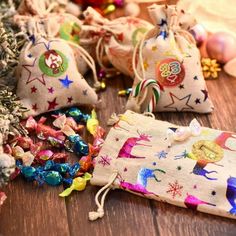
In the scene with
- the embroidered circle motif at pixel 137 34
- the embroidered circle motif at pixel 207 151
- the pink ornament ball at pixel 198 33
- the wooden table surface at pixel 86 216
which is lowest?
the wooden table surface at pixel 86 216

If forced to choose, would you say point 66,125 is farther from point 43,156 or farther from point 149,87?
point 149,87

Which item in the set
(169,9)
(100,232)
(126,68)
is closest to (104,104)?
(126,68)

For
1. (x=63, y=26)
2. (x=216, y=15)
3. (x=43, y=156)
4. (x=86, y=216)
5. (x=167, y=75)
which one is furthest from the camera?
(x=216, y=15)

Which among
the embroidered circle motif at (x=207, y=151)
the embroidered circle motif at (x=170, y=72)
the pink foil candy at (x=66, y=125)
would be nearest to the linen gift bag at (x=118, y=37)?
the embroidered circle motif at (x=170, y=72)

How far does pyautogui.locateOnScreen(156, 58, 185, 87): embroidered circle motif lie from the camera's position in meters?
1.12

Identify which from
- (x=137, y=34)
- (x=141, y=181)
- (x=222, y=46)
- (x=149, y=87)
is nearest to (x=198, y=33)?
(x=222, y=46)

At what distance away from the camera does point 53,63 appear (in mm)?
1125

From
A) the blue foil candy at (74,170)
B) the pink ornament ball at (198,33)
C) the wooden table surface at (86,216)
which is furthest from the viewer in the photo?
the pink ornament ball at (198,33)

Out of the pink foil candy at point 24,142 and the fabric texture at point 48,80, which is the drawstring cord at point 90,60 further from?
the pink foil candy at point 24,142

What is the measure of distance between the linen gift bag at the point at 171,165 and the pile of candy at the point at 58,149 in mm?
40

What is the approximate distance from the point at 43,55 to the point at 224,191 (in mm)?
505

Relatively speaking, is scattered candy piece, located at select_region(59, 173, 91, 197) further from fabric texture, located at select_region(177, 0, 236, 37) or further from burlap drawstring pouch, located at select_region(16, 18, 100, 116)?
fabric texture, located at select_region(177, 0, 236, 37)

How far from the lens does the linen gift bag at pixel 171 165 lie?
0.90m

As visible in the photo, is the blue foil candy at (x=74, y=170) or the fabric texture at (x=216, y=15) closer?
the blue foil candy at (x=74, y=170)
